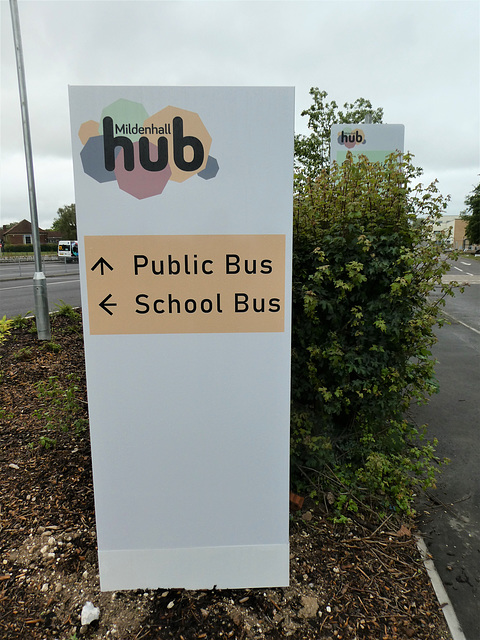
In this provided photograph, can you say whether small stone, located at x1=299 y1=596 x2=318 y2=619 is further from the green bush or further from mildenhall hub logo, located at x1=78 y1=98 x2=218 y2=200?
mildenhall hub logo, located at x1=78 y1=98 x2=218 y2=200

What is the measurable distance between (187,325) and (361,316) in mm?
1385

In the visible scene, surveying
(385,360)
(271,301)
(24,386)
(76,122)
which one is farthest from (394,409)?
(24,386)

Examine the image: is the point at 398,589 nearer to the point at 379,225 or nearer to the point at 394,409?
the point at 394,409

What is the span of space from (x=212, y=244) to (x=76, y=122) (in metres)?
0.84

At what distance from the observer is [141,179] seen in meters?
2.11

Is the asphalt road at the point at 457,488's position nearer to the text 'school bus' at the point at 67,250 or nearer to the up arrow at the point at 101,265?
the up arrow at the point at 101,265

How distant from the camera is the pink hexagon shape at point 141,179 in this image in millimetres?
2092

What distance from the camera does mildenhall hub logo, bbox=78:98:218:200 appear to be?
205 cm

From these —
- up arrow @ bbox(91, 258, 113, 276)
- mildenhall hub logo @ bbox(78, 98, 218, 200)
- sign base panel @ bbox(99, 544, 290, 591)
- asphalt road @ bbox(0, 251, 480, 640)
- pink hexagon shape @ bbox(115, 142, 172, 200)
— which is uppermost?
mildenhall hub logo @ bbox(78, 98, 218, 200)

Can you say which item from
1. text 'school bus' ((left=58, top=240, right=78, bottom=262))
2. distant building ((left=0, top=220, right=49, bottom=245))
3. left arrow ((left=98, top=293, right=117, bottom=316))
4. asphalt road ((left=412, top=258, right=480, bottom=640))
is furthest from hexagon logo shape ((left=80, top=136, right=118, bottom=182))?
distant building ((left=0, top=220, right=49, bottom=245))

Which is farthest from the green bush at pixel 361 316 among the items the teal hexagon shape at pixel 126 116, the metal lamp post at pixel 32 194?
the metal lamp post at pixel 32 194

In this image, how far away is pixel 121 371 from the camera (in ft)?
7.46

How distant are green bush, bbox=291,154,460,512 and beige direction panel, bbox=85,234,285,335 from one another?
31.7 inches

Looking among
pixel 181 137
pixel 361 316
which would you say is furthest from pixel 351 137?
pixel 181 137
